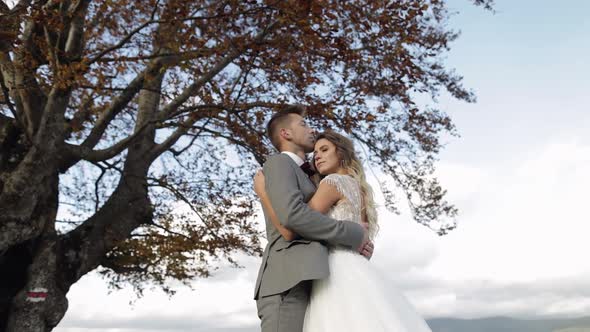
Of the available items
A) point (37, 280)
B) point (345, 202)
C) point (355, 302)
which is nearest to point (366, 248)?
point (345, 202)

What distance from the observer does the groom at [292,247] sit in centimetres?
294

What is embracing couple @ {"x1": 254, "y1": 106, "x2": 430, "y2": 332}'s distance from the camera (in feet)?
9.54

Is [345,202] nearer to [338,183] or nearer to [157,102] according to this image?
[338,183]

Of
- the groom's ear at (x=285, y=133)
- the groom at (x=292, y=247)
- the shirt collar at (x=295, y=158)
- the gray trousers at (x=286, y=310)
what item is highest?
the groom's ear at (x=285, y=133)

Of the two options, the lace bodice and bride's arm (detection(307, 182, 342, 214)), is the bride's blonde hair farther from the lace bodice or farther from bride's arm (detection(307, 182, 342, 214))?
bride's arm (detection(307, 182, 342, 214))

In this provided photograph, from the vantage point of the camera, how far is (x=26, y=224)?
9.28 meters

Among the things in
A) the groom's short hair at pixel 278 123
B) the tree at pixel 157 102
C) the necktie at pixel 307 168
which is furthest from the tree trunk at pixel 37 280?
the necktie at pixel 307 168

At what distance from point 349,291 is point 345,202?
56cm

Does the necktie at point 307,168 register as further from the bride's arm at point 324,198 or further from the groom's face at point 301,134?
the bride's arm at point 324,198

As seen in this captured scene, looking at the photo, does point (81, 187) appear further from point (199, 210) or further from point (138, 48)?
point (138, 48)

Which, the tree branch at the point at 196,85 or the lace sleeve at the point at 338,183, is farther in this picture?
the tree branch at the point at 196,85

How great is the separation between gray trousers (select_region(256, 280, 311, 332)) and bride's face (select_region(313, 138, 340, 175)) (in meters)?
0.76

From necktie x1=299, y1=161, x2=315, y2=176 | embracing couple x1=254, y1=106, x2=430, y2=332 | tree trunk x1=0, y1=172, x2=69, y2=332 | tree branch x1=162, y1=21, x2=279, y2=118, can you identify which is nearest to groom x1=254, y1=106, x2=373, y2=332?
embracing couple x1=254, y1=106, x2=430, y2=332

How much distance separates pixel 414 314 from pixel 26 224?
26.3ft
